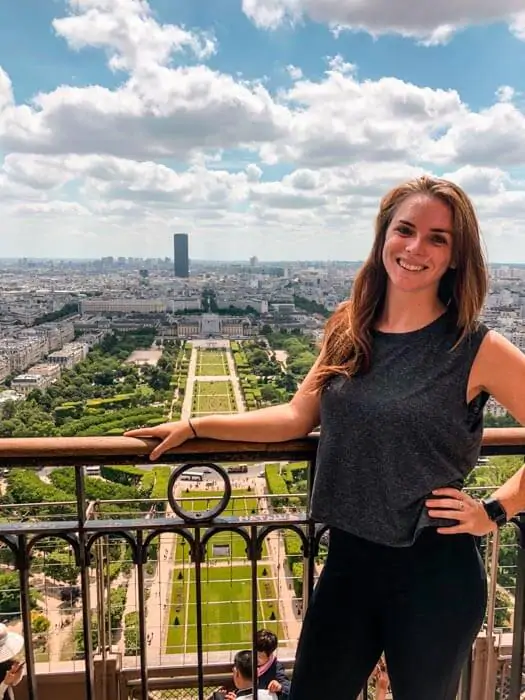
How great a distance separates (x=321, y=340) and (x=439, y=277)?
345mm

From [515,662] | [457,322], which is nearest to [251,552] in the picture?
[457,322]

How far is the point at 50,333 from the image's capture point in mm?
39969

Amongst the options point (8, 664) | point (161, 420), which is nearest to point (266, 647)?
point (8, 664)

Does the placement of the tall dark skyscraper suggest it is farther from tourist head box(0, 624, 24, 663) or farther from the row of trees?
tourist head box(0, 624, 24, 663)

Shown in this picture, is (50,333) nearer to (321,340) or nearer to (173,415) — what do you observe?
(173,415)

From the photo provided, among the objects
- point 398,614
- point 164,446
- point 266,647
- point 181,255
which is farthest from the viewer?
point 181,255

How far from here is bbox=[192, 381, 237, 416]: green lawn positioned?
83.8 ft

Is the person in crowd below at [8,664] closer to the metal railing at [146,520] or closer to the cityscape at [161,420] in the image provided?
the cityscape at [161,420]

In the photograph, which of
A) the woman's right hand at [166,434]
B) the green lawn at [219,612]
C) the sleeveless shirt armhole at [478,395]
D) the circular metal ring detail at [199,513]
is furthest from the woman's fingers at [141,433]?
the green lawn at [219,612]

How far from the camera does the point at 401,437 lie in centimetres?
116

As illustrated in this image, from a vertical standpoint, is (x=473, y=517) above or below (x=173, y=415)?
above

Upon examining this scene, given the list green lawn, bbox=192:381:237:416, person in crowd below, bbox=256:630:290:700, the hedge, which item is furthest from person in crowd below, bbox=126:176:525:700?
green lawn, bbox=192:381:237:416

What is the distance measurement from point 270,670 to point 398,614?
62.3 inches

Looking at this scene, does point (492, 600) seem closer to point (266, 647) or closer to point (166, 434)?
point (266, 647)
